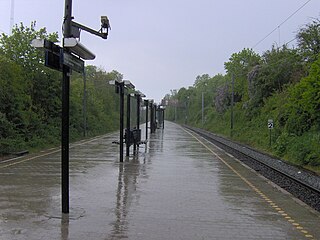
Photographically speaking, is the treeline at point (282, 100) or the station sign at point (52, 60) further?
the treeline at point (282, 100)

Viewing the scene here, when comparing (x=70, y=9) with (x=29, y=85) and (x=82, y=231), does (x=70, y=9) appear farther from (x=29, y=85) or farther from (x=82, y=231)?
(x=29, y=85)

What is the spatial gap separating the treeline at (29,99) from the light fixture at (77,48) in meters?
11.9

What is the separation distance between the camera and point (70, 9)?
331 inches

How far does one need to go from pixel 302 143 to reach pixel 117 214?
1604 centimetres

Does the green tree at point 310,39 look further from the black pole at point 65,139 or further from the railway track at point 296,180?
the black pole at point 65,139

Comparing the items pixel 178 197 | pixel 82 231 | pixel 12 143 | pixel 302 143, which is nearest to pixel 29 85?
pixel 12 143

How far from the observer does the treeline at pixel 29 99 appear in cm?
2311

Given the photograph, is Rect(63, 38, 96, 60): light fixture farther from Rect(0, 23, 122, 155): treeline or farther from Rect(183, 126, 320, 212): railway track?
Rect(0, 23, 122, 155): treeline

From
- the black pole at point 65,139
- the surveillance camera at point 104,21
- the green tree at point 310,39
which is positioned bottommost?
the black pole at point 65,139

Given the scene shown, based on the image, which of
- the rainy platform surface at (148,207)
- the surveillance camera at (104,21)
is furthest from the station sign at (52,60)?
the surveillance camera at (104,21)

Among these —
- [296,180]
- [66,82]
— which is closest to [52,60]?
[66,82]

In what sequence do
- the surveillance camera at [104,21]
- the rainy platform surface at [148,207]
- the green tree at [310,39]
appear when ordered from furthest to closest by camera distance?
the green tree at [310,39], the surveillance camera at [104,21], the rainy platform surface at [148,207]

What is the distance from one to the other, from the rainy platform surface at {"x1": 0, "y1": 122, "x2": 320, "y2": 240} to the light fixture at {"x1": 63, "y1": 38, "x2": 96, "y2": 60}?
2.87 meters

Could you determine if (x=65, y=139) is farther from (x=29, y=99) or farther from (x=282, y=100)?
(x=282, y=100)
